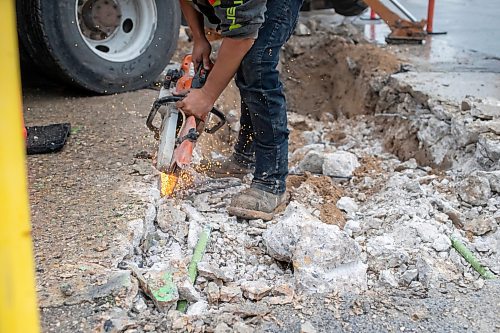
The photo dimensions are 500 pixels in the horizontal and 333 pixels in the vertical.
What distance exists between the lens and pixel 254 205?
9.62 ft

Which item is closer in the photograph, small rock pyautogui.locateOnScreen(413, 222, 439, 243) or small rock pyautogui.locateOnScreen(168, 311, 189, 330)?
small rock pyautogui.locateOnScreen(168, 311, 189, 330)

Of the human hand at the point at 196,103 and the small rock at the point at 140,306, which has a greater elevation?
the human hand at the point at 196,103

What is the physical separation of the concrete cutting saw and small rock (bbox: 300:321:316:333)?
95cm

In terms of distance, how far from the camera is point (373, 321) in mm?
2166

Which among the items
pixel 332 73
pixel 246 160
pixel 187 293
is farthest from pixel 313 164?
pixel 332 73

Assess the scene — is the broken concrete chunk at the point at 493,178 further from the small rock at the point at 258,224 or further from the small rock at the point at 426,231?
the small rock at the point at 258,224

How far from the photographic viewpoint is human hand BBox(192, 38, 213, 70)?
3018 millimetres

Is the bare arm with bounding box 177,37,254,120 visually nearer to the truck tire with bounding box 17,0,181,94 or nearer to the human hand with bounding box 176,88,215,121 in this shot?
the human hand with bounding box 176,88,215,121

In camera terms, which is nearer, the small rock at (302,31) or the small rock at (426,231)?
the small rock at (426,231)

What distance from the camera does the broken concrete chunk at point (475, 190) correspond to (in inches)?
119

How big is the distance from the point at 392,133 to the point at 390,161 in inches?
16.5

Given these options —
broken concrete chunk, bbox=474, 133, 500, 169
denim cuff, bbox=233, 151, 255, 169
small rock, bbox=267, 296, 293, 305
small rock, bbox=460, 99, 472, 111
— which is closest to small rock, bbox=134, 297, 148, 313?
small rock, bbox=267, 296, 293, 305

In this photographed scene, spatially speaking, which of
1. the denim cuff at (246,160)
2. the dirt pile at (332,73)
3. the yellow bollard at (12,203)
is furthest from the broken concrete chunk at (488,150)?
the yellow bollard at (12,203)

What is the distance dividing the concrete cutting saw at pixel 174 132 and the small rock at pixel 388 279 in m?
1.01
